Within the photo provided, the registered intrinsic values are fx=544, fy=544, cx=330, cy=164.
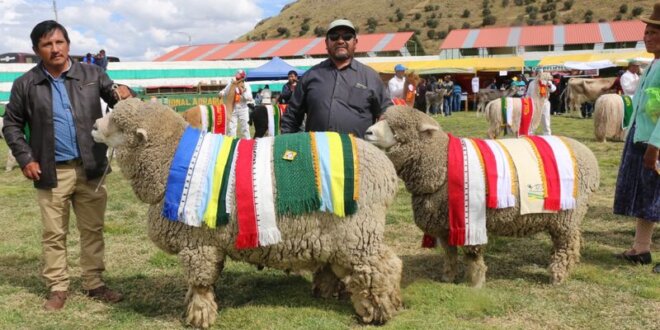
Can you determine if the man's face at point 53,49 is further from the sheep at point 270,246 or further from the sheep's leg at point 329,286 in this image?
the sheep's leg at point 329,286

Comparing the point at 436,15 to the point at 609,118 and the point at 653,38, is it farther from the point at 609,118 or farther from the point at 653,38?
the point at 653,38

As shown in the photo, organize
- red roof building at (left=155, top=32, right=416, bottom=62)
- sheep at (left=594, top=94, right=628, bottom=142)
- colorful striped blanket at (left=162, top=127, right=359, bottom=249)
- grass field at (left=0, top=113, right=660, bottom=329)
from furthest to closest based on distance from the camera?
red roof building at (left=155, top=32, right=416, bottom=62)
sheep at (left=594, top=94, right=628, bottom=142)
grass field at (left=0, top=113, right=660, bottom=329)
colorful striped blanket at (left=162, top=127, right=359, bottom=249)

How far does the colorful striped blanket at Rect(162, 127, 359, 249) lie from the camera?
3.58 m

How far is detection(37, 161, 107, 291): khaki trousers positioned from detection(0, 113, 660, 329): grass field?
0.78ft

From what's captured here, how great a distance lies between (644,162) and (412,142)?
6.54 ft

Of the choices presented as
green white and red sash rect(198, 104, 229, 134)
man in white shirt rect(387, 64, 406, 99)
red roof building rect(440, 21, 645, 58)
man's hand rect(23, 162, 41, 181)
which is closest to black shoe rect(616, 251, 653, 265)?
man's hand rect(23, 162, 41, 181)

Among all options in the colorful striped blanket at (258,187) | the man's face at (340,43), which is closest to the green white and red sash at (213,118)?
the man's face at (340,43)

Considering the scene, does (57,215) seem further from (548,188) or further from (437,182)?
(548,188)

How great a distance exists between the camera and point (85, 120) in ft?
13.7

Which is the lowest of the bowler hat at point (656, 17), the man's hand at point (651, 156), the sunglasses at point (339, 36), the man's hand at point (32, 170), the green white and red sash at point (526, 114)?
the green white and red sash at point (526, 114)

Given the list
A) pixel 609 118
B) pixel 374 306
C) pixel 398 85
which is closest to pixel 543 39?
pixel 609 118

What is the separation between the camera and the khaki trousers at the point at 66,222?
165 inches

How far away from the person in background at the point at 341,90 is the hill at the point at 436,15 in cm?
6089

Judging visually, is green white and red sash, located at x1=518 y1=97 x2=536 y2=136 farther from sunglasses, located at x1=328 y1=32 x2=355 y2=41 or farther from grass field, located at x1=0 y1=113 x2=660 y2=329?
sunglasses, located at x1=328 y1=32 x2=355 y2=41
